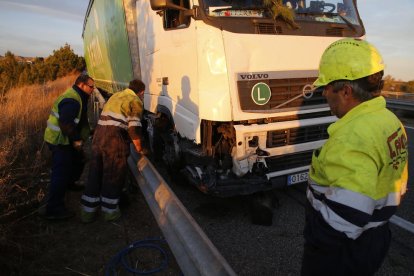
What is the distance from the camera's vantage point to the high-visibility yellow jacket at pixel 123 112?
4.40m

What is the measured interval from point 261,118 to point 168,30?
1.83 m

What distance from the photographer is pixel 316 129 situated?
14.0 feet

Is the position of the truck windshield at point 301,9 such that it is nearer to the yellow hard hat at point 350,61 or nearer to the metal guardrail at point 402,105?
the yellow hard hat at point 350,61

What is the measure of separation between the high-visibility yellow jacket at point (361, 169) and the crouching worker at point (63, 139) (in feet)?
11.4

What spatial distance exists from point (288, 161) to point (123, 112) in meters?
2.10

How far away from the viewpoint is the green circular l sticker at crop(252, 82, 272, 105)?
12.7ft

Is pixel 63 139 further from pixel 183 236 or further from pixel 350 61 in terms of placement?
pixel 350 61

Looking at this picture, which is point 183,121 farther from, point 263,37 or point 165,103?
point 263,37

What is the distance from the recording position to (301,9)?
14.2 feet

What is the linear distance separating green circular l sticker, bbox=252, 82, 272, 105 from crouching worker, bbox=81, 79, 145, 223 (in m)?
1.57

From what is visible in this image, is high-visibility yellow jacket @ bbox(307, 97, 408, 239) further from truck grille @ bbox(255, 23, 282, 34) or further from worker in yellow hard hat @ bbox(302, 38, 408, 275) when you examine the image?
truck grille @ bbox(255, 23, 282, 34)

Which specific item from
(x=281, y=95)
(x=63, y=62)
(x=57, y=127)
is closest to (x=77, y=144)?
(x=57, y=127)

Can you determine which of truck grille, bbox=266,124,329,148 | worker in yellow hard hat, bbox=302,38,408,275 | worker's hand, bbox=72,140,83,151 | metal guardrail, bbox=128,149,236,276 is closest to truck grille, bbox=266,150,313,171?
truck grille, bbox=266,124,329,148

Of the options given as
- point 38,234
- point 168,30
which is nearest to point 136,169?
point 38,234
